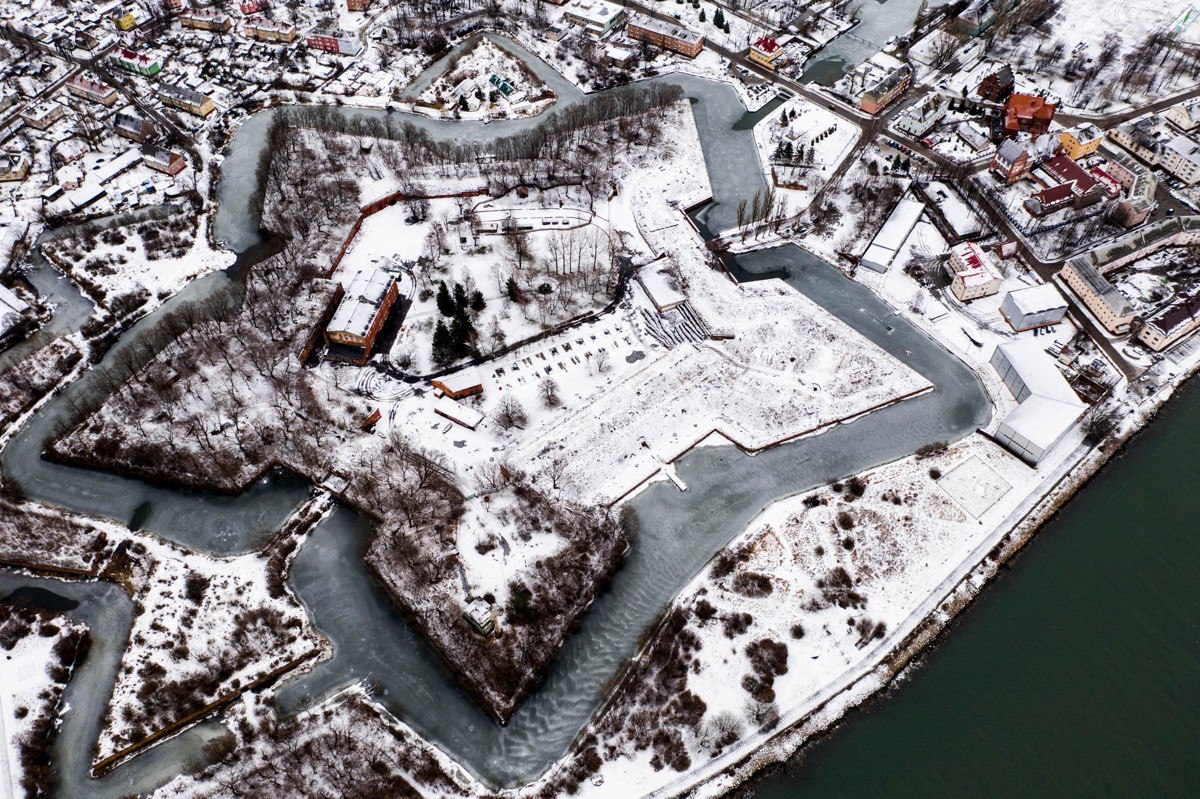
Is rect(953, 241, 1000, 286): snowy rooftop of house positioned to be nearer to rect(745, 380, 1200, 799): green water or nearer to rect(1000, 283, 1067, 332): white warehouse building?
rect(1000, 283, 1067, 332): white warehouse building

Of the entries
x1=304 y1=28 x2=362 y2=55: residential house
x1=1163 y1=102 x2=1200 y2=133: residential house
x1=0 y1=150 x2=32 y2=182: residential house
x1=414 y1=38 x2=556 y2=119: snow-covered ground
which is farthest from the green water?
x1=304 y1=28 x2=362 y2=55: residential house

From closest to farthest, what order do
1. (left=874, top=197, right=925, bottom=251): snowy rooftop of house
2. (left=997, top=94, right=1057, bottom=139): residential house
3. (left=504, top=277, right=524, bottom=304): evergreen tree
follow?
(left=504, top=277, right=524, bottom=304): evergreen tree, (left=874, top=197, right=925, bottom=251): snowy rooftop of house, (left=997, top=94, right=1057, bottom=139): residential house

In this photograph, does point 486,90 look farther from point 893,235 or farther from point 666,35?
point 893,235

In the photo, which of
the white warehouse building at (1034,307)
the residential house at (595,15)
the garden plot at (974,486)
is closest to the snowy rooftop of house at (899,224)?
the white warehouse building at (1034,307)

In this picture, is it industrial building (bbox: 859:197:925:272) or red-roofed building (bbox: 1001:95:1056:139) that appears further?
red-roofed building (bbox: 1001:95:1056:139)

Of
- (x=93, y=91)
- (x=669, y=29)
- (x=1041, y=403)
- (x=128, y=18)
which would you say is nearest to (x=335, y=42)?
(x=93, y=91)
